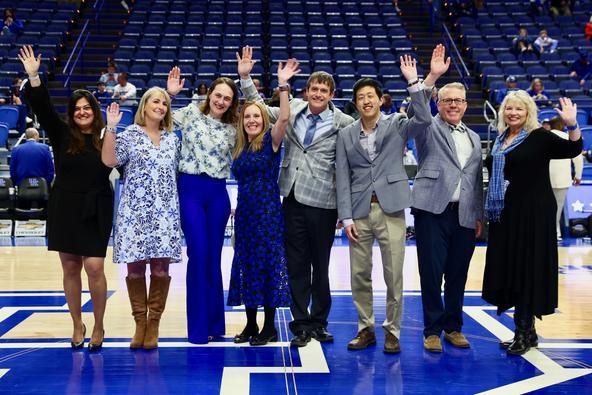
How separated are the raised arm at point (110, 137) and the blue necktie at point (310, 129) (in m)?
1.07

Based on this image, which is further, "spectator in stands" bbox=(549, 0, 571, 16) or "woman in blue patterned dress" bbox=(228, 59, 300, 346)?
"spectator in stands" bbox=(549, 0, 571, 16)

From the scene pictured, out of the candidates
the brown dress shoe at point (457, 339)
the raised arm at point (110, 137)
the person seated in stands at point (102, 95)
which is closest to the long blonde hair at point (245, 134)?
the raised arm at point (110, 137)

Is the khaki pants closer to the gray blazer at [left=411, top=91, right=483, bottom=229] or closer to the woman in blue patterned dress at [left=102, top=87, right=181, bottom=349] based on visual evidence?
the gray blazer at [left=411, top=91, right=483, bottom=229]

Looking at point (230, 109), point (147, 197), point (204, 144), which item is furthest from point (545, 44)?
point (147, 197)

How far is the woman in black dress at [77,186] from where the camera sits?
4.32m

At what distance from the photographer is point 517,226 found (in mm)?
4410

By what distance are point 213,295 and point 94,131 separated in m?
1.17

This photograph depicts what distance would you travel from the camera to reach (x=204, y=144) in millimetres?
4539

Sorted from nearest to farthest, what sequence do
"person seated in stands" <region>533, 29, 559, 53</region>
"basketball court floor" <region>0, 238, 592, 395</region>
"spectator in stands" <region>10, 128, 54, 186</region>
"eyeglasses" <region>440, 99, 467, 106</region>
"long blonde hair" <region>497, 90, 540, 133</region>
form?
"basketball court floor" <region>0, 238, 592, 395</region>
"long blonde hair" <region>497, 90, 540, 133</region>
"eyeglasses" <region>440, 99, 467, 106</region>
"spectator in stands" <region>10, 128, 54, 186</region>
"person seated in stands" <region>533, 29, 559, 53</region>

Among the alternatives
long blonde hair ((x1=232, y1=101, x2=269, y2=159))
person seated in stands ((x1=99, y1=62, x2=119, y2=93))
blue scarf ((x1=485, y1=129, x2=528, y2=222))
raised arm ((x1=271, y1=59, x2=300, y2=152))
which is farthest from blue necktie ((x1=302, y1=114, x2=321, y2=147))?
person seated in stands ((x1=99, y1=62, x2=119, y2=93))

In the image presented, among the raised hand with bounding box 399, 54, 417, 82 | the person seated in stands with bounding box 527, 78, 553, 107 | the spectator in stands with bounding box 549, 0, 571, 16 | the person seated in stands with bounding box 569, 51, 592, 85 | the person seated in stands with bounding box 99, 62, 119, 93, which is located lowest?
the raised hand with bounding box 399, 54, 417, 82

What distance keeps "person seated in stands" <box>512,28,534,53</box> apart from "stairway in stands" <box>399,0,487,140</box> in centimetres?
98

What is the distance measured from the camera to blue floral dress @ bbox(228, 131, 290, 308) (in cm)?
449

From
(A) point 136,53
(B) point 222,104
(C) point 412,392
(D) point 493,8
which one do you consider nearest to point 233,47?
(A) point 136,53
